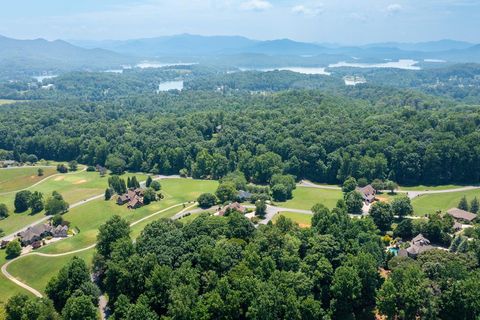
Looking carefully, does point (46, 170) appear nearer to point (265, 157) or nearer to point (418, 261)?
point (265, 157)

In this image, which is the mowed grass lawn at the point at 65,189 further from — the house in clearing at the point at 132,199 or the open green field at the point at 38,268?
the open green field at the point at 38,268

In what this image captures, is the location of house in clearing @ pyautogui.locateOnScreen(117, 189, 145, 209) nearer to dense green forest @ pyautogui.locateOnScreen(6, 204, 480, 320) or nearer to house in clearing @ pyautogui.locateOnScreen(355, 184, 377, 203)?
dense green forest @ pyautogui.locateOnScreen(6, 204, 480, 320)

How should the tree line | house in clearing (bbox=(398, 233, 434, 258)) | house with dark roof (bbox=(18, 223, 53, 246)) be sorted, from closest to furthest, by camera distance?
house in clearing (bbox=(398, 233, 434, 258)) < house with dark roof (bbox=(18, 223, 53, 246)) < the tree line

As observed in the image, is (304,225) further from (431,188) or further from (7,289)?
(7,289)

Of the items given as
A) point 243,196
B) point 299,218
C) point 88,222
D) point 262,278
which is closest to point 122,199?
point 88,222

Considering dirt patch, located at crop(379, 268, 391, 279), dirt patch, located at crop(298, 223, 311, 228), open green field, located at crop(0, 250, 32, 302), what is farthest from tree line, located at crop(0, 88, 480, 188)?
open green field, located at crop(0, 250, 32, 302)

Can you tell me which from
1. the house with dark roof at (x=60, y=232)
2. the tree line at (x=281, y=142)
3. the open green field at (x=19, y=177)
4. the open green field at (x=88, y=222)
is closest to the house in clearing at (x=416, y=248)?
the tree line at (x=281, y=142)
